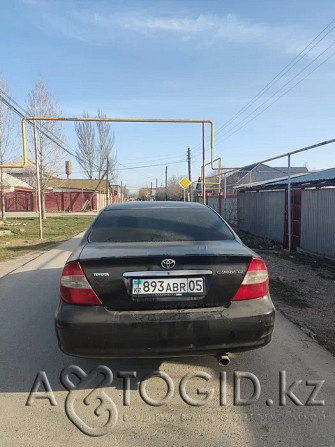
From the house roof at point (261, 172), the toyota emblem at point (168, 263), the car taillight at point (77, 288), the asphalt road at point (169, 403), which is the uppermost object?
the house roof at point (261, 172)

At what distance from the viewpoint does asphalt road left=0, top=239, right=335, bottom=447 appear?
2.25 meters

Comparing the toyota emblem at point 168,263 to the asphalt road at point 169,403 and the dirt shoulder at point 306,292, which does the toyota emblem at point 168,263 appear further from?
the dirt shoulder at point 306,292

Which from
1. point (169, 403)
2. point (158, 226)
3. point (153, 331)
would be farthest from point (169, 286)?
point (158, 226)

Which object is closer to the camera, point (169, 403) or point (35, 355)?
point (169, 403)

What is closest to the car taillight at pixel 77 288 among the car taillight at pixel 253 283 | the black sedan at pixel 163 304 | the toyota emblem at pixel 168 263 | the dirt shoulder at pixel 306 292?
the black sedan at pixel 163 304

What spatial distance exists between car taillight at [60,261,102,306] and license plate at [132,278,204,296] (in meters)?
0.32

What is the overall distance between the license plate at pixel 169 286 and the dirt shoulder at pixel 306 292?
173 centimetres

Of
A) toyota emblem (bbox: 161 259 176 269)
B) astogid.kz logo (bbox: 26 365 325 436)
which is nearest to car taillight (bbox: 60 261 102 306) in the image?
toyota emblem (bbox: 161 259 176 269)

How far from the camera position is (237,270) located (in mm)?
2666

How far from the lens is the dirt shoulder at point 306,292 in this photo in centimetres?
405

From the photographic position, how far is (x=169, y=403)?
2617 millimetres

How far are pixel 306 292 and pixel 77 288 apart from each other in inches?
164

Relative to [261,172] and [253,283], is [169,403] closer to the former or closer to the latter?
[253,283]

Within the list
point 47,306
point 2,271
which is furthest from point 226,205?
point 47,306
